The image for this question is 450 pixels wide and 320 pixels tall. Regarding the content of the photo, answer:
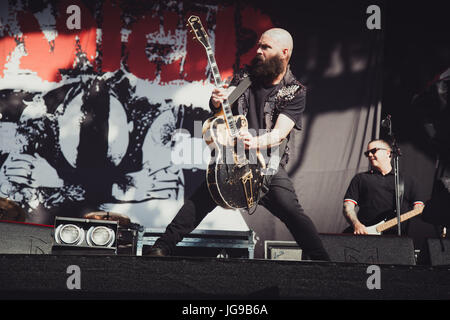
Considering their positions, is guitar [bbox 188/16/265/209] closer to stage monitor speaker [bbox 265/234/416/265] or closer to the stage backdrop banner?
stage monitor speaker [bbox 265/234/416/265]

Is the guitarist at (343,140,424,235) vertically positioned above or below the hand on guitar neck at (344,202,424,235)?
above

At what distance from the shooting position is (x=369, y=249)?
375 cm

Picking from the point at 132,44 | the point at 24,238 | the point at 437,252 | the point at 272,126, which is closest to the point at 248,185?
the point at 272,126

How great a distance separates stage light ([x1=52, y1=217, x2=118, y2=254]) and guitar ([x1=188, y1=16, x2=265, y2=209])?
824 mm

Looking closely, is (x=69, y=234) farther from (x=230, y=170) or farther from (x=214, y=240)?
(x=214, y=240)

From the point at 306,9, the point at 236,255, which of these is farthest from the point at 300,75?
the point at 236,255

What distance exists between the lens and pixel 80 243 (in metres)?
3.22

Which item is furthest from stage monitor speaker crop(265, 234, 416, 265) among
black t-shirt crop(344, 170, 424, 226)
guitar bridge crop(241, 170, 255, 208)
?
black t-shirt crop(344, 170, 424, 226)

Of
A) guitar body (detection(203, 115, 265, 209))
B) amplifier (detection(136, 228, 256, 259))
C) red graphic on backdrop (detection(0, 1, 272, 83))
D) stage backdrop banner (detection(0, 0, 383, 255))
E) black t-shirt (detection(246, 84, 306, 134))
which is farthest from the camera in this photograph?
red graphic on backdrop (detection(0, 1, 272, 83))

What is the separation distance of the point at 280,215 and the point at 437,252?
1106mm

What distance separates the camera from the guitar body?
367 cm

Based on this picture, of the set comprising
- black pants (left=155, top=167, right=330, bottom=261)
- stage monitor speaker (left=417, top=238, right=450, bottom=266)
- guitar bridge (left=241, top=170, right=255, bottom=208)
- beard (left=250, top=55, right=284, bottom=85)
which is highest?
beard (left=250, top=55, right=284, bottom=85)

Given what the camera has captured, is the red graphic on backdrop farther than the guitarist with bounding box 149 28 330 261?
Yes
